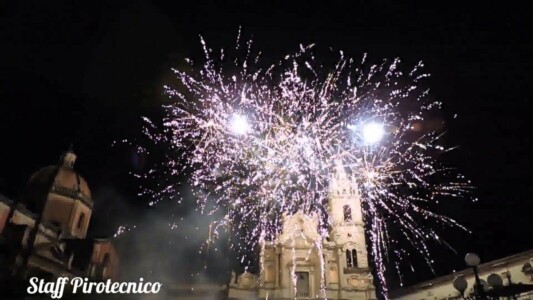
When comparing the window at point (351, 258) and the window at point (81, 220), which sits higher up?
the window at point (81, 220)

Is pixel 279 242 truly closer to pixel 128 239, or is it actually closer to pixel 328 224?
pixel 328 224

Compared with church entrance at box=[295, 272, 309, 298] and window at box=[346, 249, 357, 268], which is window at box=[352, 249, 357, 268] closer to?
window at box=[346, 249, 357, 268]

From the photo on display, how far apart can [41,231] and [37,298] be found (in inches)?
466

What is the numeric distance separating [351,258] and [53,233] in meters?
27.0

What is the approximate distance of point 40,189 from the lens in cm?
3425

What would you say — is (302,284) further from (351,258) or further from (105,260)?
(105,260)

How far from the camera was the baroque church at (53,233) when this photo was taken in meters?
23.2

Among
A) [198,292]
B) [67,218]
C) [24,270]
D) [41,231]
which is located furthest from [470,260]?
[67,218]

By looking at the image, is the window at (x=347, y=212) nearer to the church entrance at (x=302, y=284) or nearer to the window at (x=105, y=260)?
the church entrance at (x=302, y=284)

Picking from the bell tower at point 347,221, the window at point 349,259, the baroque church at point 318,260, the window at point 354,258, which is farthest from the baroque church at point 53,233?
the window at point 354,258

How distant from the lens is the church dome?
33.8 metres

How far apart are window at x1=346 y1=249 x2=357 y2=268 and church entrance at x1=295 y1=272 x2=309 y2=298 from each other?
178 inches

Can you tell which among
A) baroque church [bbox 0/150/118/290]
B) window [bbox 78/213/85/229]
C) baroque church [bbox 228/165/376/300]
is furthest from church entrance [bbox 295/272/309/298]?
window [bbox 78/213/85/229]

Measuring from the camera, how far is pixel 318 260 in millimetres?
36344
